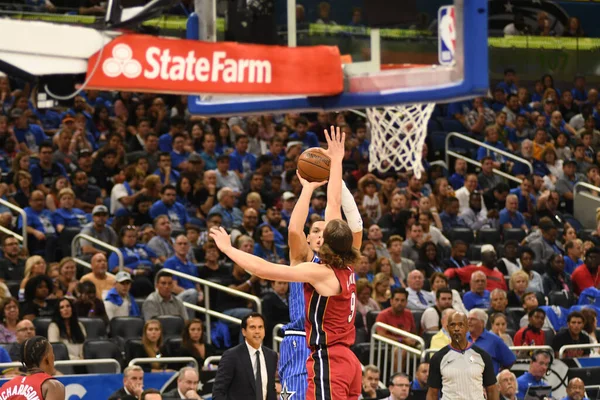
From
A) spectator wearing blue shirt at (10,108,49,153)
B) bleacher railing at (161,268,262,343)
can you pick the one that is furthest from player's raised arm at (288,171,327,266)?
spectator wearing blue shirt at (10,108,49,153)

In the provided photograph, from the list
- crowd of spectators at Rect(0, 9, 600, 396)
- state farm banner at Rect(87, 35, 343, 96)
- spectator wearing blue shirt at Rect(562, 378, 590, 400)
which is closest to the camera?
state farm banner at Rect(87, 35, 343, 96)

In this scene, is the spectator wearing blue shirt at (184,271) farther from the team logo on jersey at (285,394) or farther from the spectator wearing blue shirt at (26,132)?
the team logo on jersey at (285,394)

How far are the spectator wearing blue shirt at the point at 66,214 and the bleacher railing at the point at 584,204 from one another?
7518mm

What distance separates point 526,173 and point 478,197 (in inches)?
89.5

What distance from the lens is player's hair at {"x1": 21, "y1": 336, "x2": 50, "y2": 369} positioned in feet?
21.3

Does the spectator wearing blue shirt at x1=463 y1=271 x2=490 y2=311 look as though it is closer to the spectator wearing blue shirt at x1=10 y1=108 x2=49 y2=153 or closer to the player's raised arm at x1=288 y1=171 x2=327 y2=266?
the spectator wearing blue shirt at x1=10 y1=108 x2=49 y2=153

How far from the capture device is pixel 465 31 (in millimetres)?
8094

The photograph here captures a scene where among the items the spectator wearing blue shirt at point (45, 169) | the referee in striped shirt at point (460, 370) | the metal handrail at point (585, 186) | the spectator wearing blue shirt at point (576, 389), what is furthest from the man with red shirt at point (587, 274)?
the spectator wearing blue shirt at point (45, 169)

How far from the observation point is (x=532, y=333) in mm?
12406

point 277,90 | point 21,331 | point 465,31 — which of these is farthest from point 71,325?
point 465,31

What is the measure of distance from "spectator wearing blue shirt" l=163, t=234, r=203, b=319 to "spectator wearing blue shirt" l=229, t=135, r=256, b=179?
2840 mm

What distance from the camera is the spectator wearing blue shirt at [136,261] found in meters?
12.4

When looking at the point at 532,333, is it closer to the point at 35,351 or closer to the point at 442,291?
the point at 442,291

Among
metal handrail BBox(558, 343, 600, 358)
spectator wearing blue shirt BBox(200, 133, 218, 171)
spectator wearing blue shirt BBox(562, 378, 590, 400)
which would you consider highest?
spectator wearing blue shirt BBox(200, 133, 218, 171)
